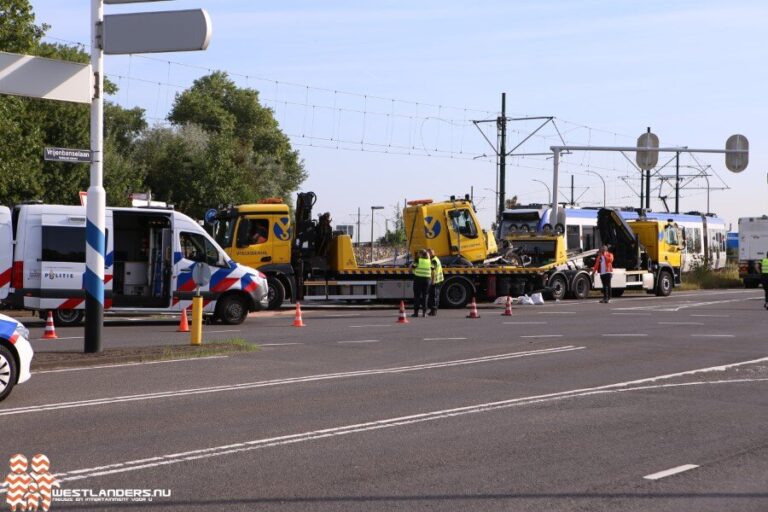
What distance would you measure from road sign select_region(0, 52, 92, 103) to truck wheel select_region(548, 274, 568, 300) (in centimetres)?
2270

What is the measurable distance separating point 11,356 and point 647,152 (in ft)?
→ 96.7

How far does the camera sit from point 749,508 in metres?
6.87

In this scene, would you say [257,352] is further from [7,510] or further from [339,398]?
[7,510]

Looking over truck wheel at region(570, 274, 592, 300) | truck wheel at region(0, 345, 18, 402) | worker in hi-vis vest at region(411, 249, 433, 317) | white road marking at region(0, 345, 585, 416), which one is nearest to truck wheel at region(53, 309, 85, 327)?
worker in hi-vis vest at region(411, 249, 433, 317)

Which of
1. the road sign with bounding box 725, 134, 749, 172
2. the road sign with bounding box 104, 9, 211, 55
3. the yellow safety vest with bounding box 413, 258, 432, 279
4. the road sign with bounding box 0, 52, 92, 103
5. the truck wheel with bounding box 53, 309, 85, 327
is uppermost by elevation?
the road sign with bounding box 725, 134, 749, 172

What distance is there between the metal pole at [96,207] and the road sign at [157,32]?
195mm

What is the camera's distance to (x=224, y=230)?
92.5 feet

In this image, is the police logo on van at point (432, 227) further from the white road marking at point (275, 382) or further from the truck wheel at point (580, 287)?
the white road marking at point (275, 382)

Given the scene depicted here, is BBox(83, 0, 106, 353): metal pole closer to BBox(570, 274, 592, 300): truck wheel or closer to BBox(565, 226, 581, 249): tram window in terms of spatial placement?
BBox(570, 274, 592, 300): truck wheel

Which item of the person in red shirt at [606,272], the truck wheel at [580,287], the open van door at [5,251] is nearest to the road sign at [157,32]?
the open van door at [5,251]

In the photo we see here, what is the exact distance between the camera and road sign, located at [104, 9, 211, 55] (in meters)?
14.2

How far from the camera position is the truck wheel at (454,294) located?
30.6 m

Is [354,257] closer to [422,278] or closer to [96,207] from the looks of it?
[422,278]

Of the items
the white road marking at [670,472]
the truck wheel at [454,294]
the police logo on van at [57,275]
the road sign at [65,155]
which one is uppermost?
the road sign at [65,155]
